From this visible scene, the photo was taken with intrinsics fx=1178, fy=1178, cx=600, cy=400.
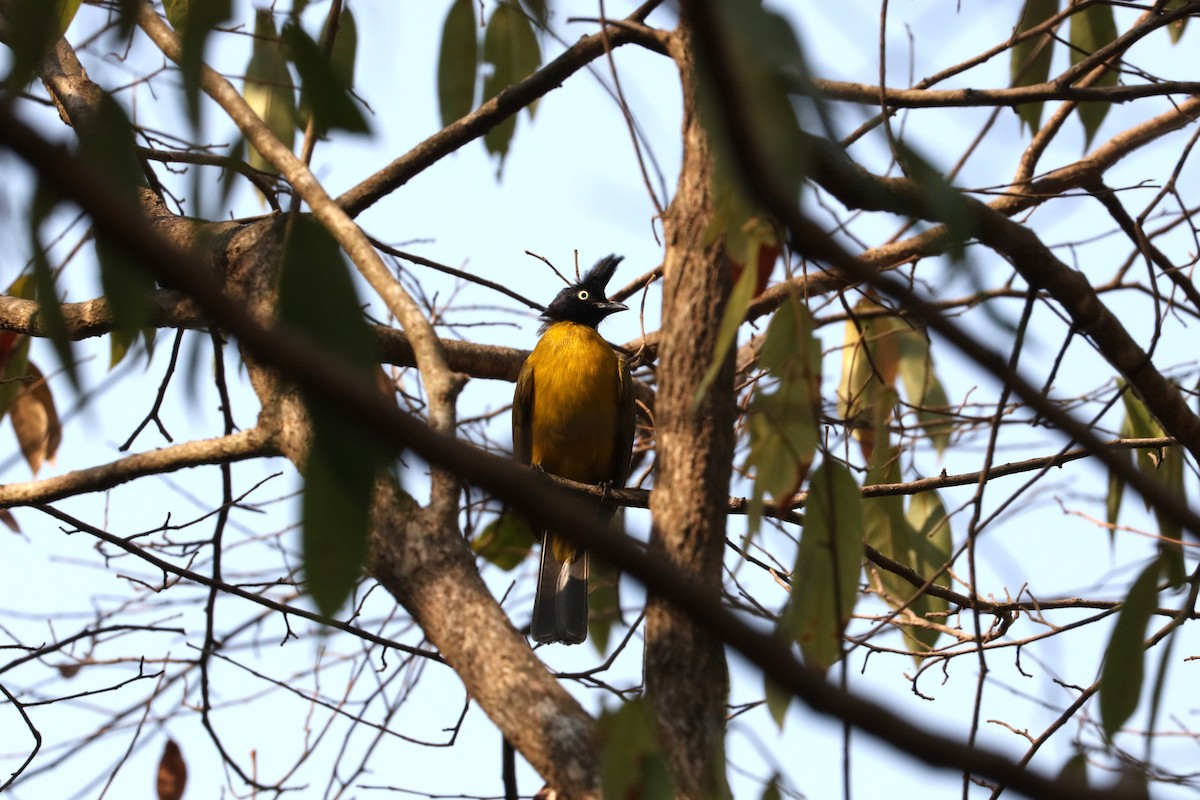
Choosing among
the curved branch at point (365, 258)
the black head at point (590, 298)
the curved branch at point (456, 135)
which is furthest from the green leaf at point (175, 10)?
the black head at point (590, 298)

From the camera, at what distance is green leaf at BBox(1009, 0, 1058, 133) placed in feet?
12.8

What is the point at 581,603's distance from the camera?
498cm

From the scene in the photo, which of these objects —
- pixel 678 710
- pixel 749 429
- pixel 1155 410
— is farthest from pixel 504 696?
pixel 1155 410

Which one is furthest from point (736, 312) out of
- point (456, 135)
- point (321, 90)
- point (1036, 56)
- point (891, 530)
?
point (1036, 56)

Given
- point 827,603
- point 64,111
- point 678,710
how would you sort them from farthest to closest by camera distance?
point 64,111, point 827,603, point 678,710

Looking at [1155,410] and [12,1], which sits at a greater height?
[1155,410]

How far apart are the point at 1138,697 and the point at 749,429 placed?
0.73 meters

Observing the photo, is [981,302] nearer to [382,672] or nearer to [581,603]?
[382,672]

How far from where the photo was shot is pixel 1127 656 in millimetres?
1890

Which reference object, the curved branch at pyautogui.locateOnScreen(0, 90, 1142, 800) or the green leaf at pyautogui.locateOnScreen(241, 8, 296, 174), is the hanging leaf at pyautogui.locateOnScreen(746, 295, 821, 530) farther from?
the green leaf at pyautogui.locateOnScreen(241, 8, 296, 174)

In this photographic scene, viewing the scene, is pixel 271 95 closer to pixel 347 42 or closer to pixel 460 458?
pixel 347 42

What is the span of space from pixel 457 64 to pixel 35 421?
82.7 inches

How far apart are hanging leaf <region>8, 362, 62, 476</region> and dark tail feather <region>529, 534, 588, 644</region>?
1917 millimetres

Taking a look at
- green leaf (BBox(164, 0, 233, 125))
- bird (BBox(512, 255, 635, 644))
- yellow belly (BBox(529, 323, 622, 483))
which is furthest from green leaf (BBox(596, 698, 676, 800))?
yellow belly (BBox(529, 323, 622, 483))
